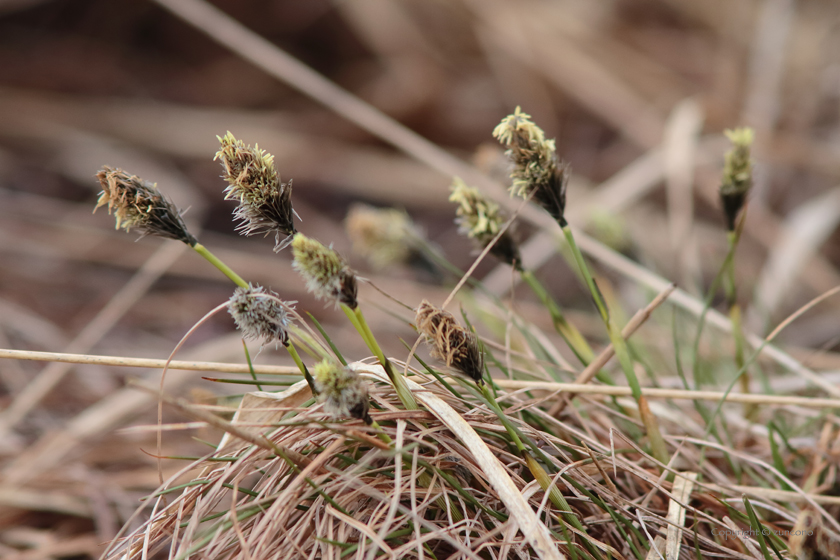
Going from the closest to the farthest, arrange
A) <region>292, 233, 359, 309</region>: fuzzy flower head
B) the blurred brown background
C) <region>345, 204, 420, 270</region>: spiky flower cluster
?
1. <region>292, 233, 359, 309</region>: fuzzy flower head
2. <region>345, 204, 420, 270</region>: spiky flower cluster
3. the blurred brown background

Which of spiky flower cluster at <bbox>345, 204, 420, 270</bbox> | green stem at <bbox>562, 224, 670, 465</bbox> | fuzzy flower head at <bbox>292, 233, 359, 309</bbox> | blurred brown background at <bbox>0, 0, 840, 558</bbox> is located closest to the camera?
fuzzy flower head at <bbox>292, 233, 359, 309</bbox>

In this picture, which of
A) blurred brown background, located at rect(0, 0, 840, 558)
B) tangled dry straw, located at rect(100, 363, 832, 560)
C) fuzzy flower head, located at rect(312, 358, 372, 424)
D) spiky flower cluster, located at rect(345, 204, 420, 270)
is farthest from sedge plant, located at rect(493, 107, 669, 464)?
blurred brown background, located at rect(0, 0, 840, 558)

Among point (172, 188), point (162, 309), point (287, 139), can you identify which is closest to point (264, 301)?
point (162, 309)

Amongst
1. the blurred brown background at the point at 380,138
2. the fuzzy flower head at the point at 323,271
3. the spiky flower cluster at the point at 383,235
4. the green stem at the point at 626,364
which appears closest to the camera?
the fuzzy flower head at the point at 323,271

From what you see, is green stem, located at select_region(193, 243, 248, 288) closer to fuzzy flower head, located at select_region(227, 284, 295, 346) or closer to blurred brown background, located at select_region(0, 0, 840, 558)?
fuzzy flower head, located at select_region(227, 284, 295, 346)

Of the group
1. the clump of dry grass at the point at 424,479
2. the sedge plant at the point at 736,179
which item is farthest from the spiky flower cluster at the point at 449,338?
the sedge plant at the point at 736,179

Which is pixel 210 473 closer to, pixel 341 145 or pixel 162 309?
pixel 162 309

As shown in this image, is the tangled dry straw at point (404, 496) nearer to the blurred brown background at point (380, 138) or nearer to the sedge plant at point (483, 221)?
the sedge plant at point (483, 221)
